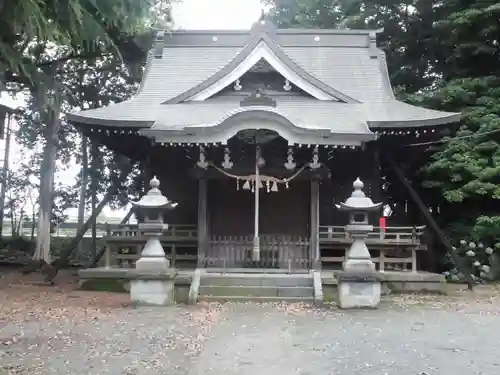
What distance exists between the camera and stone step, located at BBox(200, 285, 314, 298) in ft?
35.1

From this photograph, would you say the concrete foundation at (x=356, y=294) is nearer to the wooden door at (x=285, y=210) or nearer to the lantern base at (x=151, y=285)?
the lantern base at (x=151, y=285)

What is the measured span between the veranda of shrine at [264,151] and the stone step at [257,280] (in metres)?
0.51

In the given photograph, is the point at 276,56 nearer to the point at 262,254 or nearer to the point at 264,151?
the point at 264,151

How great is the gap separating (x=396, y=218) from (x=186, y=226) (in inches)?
305

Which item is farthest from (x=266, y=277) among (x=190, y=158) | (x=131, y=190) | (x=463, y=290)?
(x=131, y=190)

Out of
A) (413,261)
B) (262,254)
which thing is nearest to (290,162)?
(262,254)

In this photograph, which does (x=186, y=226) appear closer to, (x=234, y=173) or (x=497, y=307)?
(x=234, y=173)

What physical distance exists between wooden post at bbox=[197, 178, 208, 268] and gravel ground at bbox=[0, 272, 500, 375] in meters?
2.30

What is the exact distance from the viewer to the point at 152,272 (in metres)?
9.99

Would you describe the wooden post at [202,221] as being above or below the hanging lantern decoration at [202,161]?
below

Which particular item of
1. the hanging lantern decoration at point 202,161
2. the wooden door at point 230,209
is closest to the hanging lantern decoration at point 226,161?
the hanging lantern decoration at point 202,161

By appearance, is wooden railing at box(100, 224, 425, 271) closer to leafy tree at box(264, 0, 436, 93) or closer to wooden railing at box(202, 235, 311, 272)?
wooden railing at box(202, 235, 311, 272)

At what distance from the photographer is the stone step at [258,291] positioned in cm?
1071

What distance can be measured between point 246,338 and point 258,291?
3.67 meters
